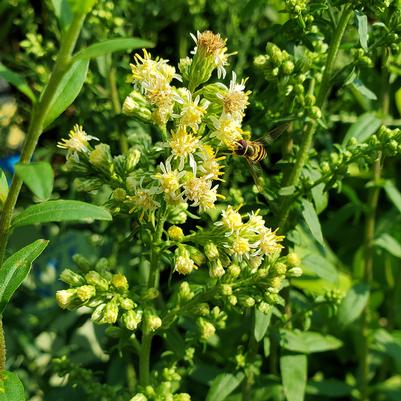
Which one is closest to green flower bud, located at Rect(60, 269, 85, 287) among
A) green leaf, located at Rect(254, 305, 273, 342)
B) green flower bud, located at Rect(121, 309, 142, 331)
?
green flower bud, located at Rect(121, 309, 142, 331)

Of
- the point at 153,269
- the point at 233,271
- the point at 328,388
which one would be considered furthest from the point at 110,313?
the point at 328,388

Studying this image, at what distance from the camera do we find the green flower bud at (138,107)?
4.77 feet

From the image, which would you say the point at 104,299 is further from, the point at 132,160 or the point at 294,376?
the point at 294,376

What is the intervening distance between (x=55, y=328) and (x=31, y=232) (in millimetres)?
350

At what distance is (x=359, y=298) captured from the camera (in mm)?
2184

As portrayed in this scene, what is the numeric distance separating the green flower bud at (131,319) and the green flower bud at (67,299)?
10 centimetres

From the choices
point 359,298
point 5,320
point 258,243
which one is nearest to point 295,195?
point 258,243

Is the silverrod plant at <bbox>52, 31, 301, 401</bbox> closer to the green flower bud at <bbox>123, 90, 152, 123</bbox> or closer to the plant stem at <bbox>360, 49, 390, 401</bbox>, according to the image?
the green flower bud at <bbox>123, 90, 152, 123</bbox>

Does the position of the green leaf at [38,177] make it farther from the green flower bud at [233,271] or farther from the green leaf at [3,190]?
the green flower bud at [233,271]

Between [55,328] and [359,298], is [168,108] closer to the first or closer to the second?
[359,298]

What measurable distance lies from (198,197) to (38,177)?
397 mm

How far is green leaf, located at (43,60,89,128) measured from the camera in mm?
1247

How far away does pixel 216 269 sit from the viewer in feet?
4.85

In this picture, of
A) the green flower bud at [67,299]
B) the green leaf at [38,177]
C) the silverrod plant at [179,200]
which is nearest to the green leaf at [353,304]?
the silverrod plant at [179,200]
